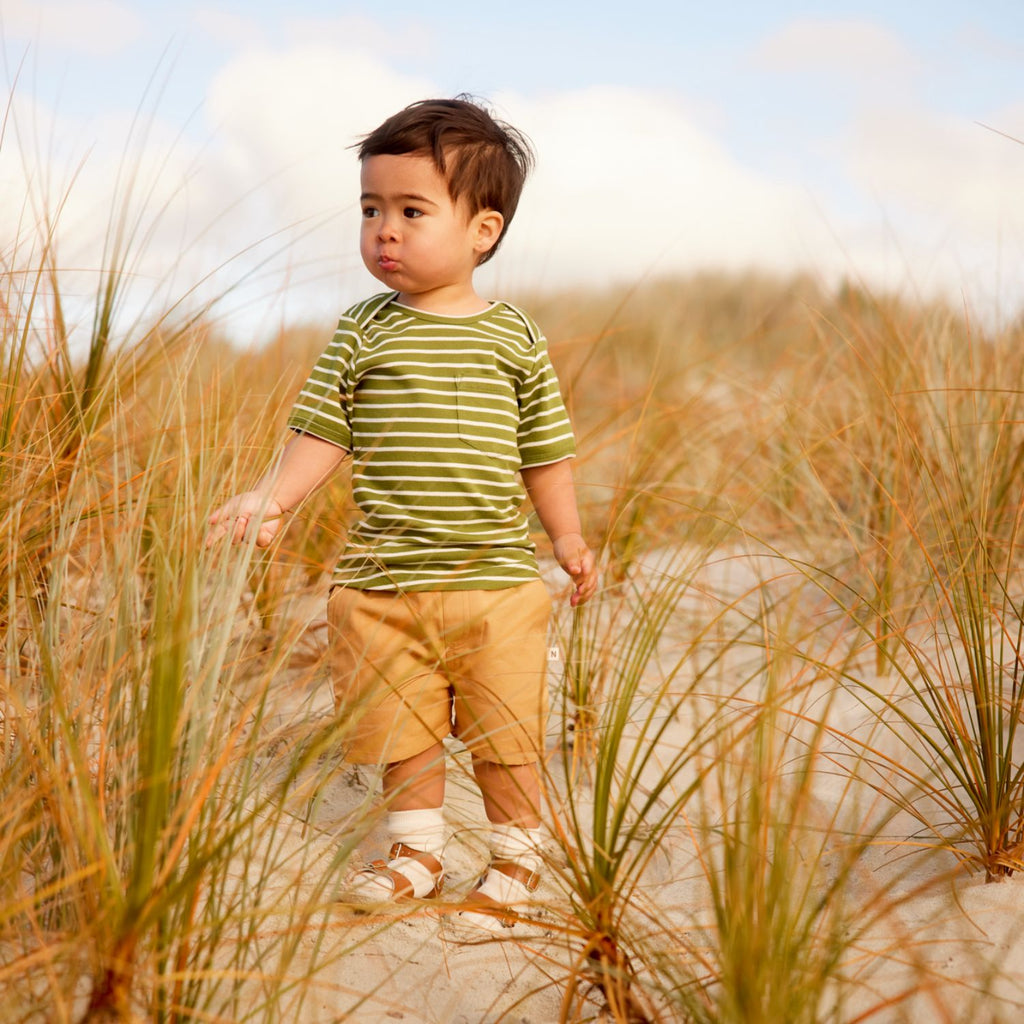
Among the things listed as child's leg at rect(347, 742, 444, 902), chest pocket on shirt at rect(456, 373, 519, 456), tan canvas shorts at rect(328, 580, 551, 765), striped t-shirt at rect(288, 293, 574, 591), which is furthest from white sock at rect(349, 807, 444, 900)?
chest pocket on shirt at rect(456, 373, 519, 456)

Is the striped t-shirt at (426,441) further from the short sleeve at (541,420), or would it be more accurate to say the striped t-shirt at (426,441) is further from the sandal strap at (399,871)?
the sandal strap at (399,871)

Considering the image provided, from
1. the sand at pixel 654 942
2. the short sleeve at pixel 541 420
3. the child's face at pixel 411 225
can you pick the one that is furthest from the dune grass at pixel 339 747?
the child's face at pixel 411 225

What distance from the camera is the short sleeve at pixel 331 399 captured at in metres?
1.97

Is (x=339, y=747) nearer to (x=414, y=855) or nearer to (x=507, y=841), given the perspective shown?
(x=414, y=855)

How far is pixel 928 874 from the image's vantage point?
1954 mm

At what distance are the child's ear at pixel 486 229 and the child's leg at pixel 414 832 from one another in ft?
2.92

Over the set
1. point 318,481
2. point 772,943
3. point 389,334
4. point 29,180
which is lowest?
point 772,943

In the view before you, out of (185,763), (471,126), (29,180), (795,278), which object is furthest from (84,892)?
(795,278)

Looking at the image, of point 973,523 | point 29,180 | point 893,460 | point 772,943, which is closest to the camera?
point 772,943

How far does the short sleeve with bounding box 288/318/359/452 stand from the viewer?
77.5 inches

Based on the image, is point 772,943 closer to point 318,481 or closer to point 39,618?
point 318,481

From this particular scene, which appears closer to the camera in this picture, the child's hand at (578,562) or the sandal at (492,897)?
the sandal at (492,897)

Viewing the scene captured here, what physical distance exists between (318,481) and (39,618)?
0.54 m

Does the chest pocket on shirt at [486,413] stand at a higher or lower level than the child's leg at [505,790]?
higher
